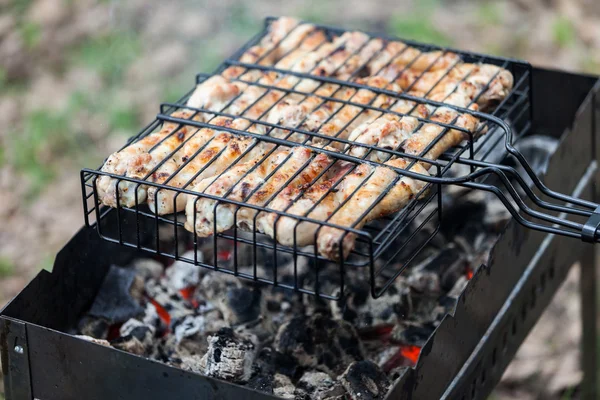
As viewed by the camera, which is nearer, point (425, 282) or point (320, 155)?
point (320, 155)

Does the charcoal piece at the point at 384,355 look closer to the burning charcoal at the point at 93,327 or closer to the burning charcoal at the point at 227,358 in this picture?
the burning charcoal at the point at 227,358

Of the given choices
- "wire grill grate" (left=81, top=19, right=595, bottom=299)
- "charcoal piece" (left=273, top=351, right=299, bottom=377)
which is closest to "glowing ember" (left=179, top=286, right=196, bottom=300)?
"wire grill grate" (left=81, top=19, right=595, bottom=299)

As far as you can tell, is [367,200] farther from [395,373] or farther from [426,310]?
[426,310]

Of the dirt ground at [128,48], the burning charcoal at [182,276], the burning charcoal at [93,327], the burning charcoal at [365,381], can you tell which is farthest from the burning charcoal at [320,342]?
the dirt ground at [128,48]

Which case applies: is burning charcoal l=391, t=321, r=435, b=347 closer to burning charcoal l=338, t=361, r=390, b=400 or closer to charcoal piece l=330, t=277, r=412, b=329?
charcoal piece l=330, t=277, r=412, b=329

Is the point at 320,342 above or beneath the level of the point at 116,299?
beneath

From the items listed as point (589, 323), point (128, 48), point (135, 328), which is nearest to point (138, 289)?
point (135, 328)

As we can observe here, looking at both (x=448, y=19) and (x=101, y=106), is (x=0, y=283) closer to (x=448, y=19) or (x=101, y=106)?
(x=101, y=106)
